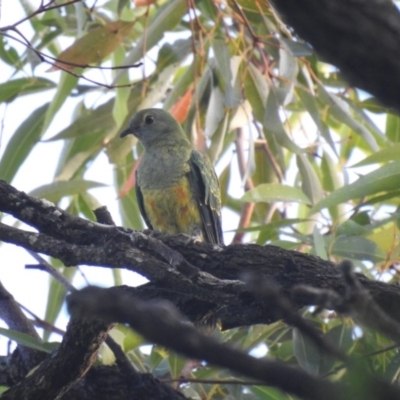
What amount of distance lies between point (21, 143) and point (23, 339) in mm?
2528

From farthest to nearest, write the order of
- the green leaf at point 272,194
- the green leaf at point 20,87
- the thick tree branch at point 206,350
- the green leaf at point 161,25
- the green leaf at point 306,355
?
the green leaf at point 20,87, the green leaf at point 161,25, the green leaf at point 272,194, the green leaf at point 306,355, the thick tree branch at point 206,350


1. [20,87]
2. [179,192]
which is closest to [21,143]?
[20,87]

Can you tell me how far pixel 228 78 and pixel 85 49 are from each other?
3.23 ft

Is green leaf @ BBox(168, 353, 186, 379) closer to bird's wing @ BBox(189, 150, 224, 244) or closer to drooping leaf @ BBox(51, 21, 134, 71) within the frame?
bird's wing @ BBox(189, 150, 224, 244)

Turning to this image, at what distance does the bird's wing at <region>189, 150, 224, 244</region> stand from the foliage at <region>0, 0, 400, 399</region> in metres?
0.12

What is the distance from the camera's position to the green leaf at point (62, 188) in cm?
559

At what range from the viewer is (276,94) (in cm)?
562

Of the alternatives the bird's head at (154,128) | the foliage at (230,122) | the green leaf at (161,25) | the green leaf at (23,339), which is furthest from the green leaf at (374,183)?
the bird's head at (154,128)

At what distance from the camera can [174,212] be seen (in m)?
5.74

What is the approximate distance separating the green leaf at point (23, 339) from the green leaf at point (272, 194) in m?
1.50

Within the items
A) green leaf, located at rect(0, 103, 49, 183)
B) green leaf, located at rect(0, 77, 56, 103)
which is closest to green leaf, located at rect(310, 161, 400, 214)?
green leaf, located at rect(0, 103, 49, 183)

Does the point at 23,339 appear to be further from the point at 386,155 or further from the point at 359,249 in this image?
the point at 386,155

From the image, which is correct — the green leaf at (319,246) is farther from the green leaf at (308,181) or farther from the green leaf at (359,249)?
the green leaf at (308,181)

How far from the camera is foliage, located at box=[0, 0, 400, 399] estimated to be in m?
4.87
